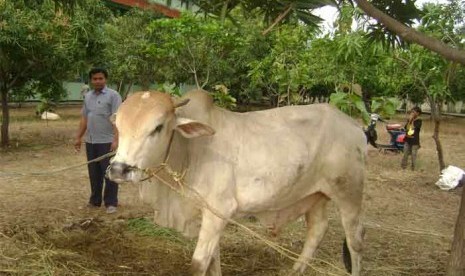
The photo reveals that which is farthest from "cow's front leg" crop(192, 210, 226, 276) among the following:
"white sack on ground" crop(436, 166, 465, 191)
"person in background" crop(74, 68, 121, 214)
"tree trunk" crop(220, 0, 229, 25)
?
"white sack on ground" crop(436, 166, 465, 191)

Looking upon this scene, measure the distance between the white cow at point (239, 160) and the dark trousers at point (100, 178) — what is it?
6.92 feet

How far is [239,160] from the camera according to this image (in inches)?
137

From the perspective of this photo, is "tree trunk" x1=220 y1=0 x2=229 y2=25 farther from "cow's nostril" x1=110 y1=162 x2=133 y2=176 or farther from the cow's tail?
the cow's tail

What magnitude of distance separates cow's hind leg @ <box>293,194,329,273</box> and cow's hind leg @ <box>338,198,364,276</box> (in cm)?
22

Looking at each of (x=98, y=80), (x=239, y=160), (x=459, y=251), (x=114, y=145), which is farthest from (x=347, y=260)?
(x=98, y=80)

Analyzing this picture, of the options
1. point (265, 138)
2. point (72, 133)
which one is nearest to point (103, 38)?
point (72, 133)

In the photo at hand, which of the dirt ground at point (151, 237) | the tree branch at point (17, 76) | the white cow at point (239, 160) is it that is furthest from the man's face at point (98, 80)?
the tree branch at point (17, 76)

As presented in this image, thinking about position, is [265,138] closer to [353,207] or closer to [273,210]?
[273,210]

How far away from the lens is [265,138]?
362 centimetres

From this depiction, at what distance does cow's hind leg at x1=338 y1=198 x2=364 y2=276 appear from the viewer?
399 centimetres

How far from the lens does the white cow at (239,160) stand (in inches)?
122

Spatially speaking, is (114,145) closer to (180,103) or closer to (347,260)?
(180,103)

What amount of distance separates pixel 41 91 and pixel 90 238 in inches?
268

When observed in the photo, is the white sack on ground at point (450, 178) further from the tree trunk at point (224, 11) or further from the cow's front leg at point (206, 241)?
the tree trunk at point (224, 11)
